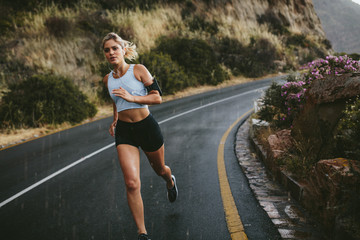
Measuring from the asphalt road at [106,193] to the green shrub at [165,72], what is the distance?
8009 millimetres

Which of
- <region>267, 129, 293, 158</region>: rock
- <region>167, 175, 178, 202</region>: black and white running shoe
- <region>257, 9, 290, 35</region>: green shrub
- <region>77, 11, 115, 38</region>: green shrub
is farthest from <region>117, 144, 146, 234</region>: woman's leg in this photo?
<region>257, 9, 290, 35</region>: green shrub

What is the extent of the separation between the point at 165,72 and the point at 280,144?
12.2 metres

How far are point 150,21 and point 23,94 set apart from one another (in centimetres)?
1495

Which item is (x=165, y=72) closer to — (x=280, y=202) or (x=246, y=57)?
(x=246, y=57)

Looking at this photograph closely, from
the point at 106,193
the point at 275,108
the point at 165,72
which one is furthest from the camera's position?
the point at 165,72

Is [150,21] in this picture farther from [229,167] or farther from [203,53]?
[229,167]

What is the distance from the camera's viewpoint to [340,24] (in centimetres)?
8094

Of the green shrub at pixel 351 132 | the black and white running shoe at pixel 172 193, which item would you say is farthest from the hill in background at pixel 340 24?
the black and white running shoe at pixel 172 193

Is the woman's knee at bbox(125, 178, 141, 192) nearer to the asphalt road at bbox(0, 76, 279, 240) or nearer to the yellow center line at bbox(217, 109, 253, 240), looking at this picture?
the asphalt road at bbox(0, 76, 279, 240)

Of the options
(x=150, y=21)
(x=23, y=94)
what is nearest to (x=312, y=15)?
(x=150, y=21)

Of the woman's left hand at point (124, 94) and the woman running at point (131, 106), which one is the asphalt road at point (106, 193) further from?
the woman's left hand at point (124, 94)

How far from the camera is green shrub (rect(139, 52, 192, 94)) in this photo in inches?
638

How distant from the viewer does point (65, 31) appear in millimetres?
17922

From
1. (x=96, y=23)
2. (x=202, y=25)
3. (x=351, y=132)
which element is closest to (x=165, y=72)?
(x=96, y=23)
